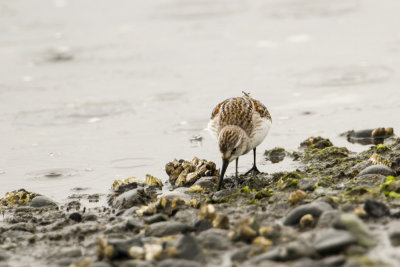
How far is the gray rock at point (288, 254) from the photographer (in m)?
5.63

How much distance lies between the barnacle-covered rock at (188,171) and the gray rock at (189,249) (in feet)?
10.3

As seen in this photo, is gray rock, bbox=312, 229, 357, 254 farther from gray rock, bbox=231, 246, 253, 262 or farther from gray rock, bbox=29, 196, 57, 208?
gray rock, bbox=29, 196, 57, 208

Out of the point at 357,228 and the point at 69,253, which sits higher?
the point at 357,228

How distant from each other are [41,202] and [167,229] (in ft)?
8.39

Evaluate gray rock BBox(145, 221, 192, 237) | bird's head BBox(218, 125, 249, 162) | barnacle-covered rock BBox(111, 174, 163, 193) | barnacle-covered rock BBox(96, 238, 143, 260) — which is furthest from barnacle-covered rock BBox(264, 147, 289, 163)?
barnacle-covered rock BBox(96, 238, 143, 260)

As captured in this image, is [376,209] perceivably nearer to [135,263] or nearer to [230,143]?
[135,263]

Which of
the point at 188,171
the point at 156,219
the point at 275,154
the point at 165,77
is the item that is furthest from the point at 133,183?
the point at 165,77

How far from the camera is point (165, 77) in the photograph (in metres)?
15.4

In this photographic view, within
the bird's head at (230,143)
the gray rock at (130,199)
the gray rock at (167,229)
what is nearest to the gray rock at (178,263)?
the gray rock at (167,229)

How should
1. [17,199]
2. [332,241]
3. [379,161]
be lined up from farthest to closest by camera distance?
[17,199] → [379,161] → [332,241]

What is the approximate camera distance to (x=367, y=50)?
1630 centimetres

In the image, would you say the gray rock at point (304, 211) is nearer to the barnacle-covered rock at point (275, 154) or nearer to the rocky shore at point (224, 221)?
the rocky shore at point (224, 221)

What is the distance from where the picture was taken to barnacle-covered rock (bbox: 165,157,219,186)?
30.5 ft

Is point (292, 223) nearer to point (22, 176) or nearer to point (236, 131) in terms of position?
point (236, 131)
